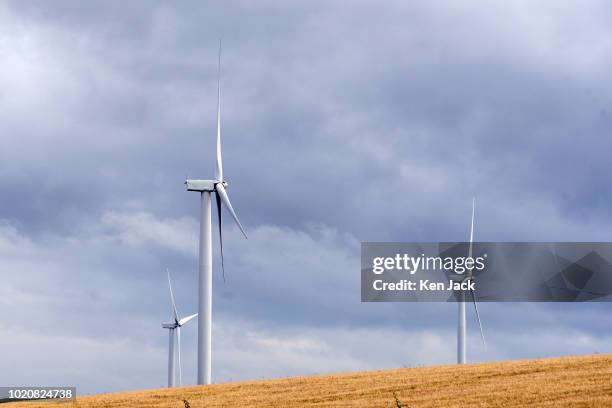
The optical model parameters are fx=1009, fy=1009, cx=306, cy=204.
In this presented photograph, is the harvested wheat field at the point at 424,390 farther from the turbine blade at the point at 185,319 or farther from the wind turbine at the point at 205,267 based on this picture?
the turbine blade at the point at 185,319

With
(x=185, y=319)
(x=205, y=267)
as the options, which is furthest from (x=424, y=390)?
(x=185, y=319)

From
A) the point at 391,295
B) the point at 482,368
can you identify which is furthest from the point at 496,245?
the point at 482,368

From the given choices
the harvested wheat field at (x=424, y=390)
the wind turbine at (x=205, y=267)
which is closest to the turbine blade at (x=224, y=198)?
the wind turbine at (x=205, y=267)

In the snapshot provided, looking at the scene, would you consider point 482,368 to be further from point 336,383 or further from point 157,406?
point 157,406

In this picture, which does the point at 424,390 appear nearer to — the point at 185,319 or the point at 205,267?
the point at 205,267

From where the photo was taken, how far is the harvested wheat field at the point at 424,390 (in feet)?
137

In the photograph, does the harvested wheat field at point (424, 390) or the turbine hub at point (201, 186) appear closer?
the harvested wheat field at point (424, 390)

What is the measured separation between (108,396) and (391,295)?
18397 mm

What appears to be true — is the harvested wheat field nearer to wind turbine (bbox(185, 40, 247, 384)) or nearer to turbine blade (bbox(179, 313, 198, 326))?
wind turbine (bbox(185, 40, 247, 384))

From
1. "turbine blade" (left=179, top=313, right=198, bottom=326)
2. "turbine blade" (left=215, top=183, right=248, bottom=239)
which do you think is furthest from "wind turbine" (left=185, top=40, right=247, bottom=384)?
"turbine blade" (left=179, top=313, right=198, bottom=326)

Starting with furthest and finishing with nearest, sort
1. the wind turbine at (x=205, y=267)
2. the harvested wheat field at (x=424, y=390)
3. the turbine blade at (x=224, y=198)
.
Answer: the turbine blade at (x=224, y=198)
the wind turbine at (x=205, y=267)
the harvested wheat field at (x=424, y=390)

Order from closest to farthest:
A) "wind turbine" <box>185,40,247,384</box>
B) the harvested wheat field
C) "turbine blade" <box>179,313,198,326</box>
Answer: the harvested wheat field < "wind turbine" <box>185,40,247,384</box> < "turbine blade" <box>179,313,198,326</box>

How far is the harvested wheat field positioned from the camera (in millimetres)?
41656

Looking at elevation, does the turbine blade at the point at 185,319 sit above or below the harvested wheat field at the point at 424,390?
above
